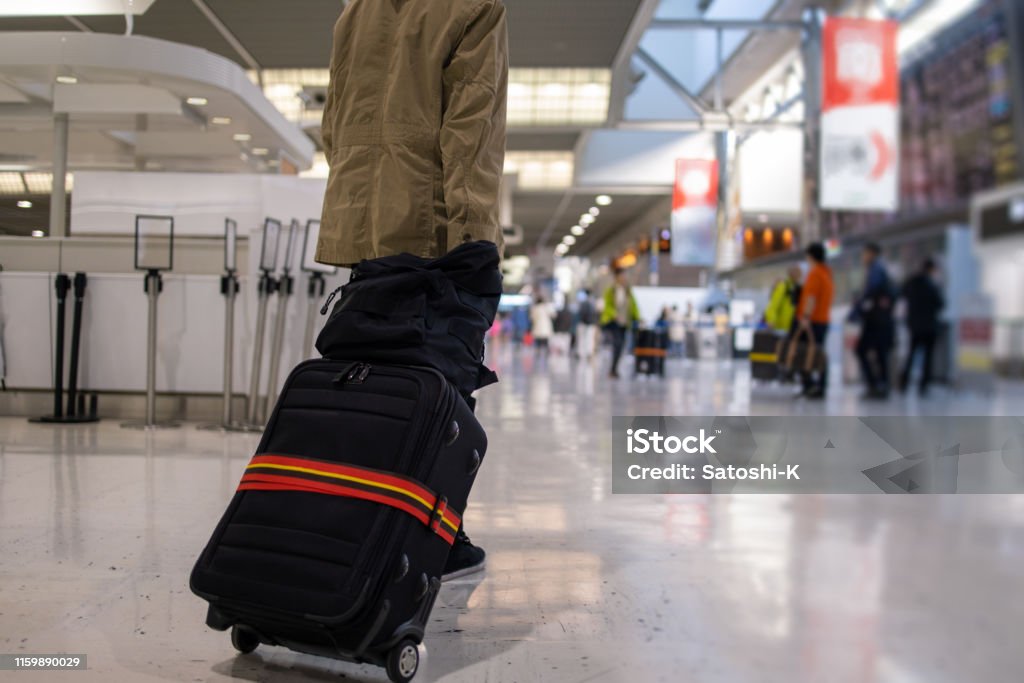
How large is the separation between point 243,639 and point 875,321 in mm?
9136

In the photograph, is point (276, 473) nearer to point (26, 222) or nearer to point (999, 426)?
point (26, 222)

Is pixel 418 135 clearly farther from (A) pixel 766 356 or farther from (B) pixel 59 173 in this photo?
(A) pixel 766 356

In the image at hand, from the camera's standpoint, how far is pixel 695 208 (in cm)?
1848

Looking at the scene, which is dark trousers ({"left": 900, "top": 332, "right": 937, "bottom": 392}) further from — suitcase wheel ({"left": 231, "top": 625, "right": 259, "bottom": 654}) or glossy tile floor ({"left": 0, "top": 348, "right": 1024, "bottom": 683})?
suitcase wheel ({"left": 231, "top": 625, "right": 259, "bottom": 654})

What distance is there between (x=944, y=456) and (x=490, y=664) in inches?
165

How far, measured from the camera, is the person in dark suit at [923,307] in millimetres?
8625

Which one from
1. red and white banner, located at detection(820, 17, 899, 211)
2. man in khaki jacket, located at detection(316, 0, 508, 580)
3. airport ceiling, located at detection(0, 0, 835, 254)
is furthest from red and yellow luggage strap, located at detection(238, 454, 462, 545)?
red and white banner, located at detection(820, 17, 899, 211)

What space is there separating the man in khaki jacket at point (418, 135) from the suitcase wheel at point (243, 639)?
2.69 ft

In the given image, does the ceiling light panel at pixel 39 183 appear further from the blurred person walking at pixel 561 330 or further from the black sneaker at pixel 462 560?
the blurred person walking at pixel 561 330

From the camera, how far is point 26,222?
4.74m

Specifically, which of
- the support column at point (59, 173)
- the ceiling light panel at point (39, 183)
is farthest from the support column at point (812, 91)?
the ceiling light panel at point (39, 183)

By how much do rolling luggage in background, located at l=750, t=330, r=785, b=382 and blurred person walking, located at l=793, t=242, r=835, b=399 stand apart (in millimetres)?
1220

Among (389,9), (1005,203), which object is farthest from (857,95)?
(389,9)

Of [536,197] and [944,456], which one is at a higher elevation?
[536,197]
